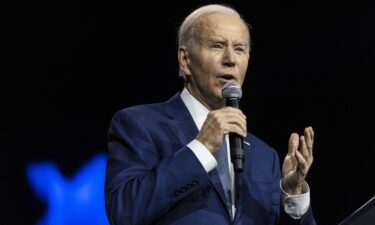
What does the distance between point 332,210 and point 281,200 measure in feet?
7.35

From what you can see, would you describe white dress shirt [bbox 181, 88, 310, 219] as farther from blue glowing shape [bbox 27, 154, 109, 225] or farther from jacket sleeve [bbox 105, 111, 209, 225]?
blue glowing shape [bbox 27, 154, 109, 225]

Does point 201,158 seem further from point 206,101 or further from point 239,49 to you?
point 239,49

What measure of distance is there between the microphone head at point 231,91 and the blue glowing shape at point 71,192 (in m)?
2.29

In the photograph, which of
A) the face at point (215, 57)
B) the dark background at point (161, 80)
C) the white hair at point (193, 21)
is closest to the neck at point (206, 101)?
the face at point (215, 57)

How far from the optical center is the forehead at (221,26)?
1988 millimetres

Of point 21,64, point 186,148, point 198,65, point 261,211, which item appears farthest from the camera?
point 21,64

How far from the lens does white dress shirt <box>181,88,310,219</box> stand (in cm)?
165

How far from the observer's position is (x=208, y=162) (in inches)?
65.4

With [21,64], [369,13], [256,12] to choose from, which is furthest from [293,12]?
[21,64]

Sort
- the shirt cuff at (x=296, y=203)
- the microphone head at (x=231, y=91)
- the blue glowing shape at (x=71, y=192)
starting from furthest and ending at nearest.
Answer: the blue glowing shape at (x=71, y=192), the shirt cuff at (x=296, y=203), the microphone head at (x=231, y=91)

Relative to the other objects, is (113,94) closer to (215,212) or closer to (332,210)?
(332,210)

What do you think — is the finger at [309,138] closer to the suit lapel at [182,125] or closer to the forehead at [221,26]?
the suit lapel at [182,125]

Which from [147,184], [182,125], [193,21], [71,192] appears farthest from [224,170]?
[71,192]

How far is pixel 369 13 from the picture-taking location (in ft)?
13.0
